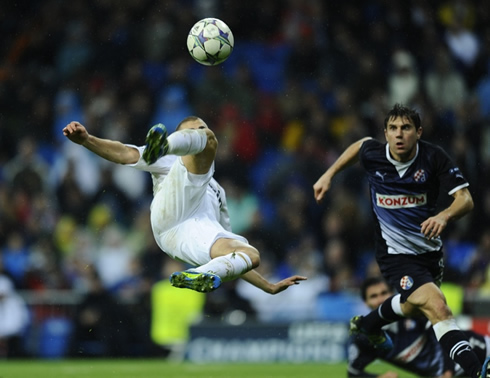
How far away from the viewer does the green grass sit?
445 inches

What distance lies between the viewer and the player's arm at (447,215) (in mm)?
7434

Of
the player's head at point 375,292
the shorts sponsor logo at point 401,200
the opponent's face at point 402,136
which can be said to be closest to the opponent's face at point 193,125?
the opponent's face at point 402,136

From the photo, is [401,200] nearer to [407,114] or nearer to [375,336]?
[407,114]

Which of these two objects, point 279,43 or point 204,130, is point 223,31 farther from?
point 279,43

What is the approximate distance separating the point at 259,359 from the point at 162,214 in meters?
5.69

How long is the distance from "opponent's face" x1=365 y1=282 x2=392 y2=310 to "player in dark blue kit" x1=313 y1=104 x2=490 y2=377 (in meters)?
0.71

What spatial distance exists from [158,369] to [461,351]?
5.59 meters

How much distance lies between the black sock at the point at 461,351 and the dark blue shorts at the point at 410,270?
57 cm

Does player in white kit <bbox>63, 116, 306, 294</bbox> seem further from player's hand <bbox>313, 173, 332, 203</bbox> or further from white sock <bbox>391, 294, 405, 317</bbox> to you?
white sock <bbox>391, 294, 405, 317</bbox>

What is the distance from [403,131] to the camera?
8094mm

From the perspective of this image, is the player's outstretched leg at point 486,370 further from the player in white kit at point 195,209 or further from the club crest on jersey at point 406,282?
the player in white kit at point 195,209

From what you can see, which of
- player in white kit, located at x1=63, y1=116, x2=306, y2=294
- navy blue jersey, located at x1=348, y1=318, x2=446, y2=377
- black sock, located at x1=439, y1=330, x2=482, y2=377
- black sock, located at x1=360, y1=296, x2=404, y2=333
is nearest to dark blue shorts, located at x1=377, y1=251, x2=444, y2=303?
black sock, located at x1=360, y1=296, x2=404, y2=333

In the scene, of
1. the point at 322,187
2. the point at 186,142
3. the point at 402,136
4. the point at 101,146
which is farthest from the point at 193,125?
the point at 402,136

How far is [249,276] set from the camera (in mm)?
8531
